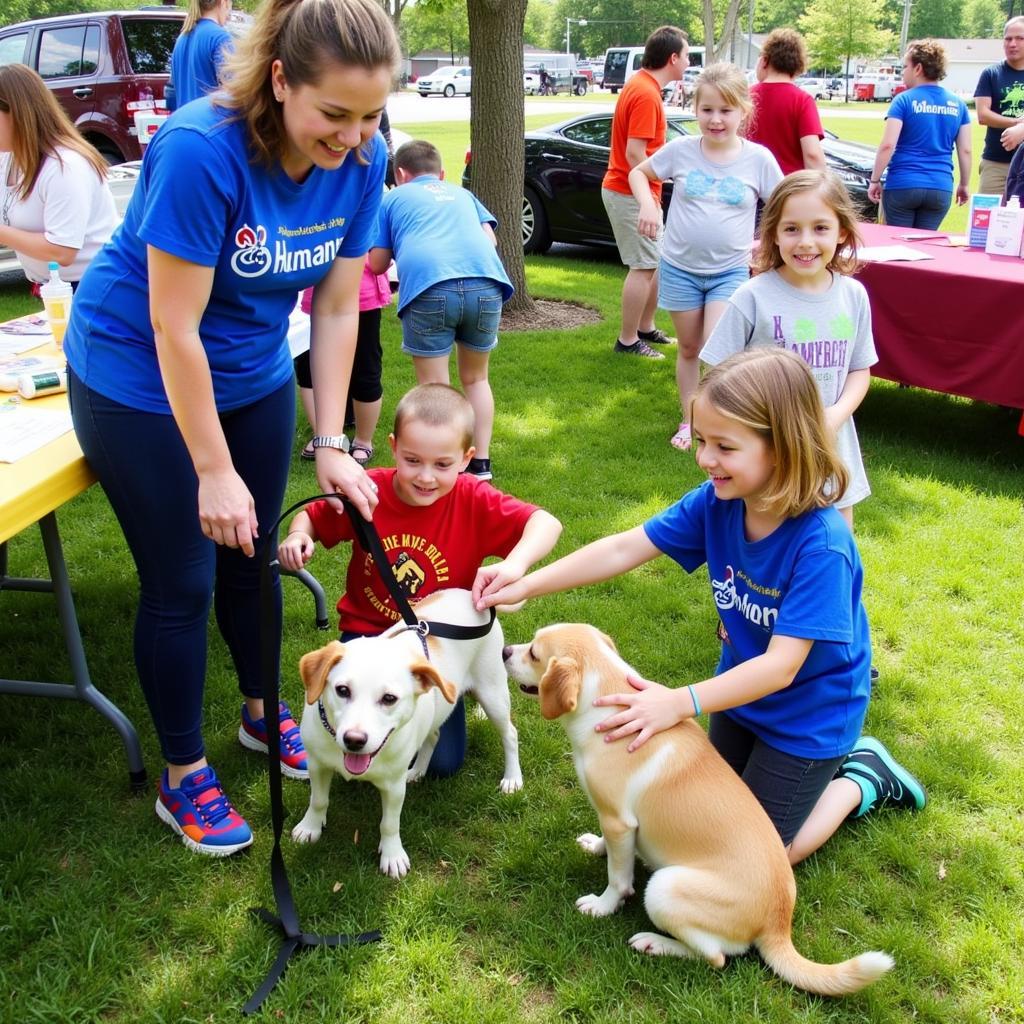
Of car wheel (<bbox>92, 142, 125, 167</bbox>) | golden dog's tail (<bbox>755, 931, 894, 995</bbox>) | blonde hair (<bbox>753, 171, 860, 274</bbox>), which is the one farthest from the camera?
car wheel (<bbox>92, 142, 125, 167</bbox>)

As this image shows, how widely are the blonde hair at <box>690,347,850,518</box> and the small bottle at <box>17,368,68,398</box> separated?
2.19 metres

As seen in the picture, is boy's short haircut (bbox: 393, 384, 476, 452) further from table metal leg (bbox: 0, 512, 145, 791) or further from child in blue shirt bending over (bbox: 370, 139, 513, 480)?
child in blue shirt bending over (bbox: 370, 139, 513, 480)

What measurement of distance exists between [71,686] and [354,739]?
1423 millimetres

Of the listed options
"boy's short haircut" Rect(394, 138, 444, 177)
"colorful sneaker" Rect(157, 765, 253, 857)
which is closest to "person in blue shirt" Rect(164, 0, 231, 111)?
"boy's short haircut" Rect(394, 138, 444, 177)

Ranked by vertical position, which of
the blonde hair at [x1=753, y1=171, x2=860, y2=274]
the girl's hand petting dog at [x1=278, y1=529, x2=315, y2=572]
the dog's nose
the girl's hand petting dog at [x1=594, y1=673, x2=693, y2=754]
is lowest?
the girl's hand petting dog at [x1=594, y1=673, x2=693, y2=754]

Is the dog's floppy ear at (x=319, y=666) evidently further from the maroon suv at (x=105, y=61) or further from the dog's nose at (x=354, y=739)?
the maroon suv at (x=105, y=61)

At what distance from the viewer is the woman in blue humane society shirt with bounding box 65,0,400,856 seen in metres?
2.02

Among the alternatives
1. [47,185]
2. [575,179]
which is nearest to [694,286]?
[47,185]

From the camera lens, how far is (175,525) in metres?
2.41

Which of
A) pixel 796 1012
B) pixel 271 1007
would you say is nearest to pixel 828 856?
pixel 796 1012

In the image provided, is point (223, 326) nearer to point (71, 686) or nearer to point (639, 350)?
point (71, 686)

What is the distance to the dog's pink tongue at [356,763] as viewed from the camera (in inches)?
93.0

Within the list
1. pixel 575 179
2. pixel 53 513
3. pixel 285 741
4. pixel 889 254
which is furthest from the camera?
pixel 575 179

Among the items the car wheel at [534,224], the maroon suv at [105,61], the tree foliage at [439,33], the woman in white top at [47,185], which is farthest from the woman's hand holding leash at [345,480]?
the tree foliage at [439,33]
